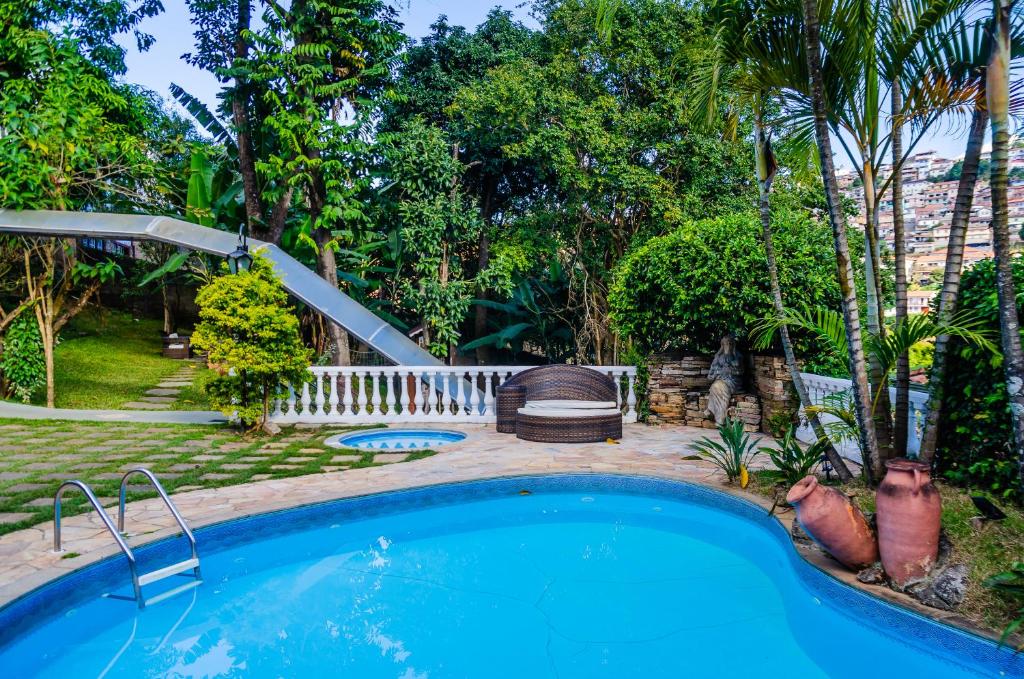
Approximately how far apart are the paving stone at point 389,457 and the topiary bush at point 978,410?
5.14 meters

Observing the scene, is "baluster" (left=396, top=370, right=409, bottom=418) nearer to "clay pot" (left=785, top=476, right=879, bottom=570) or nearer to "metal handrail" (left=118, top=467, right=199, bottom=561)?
"metal handrail" (left=118, top=467, right=199, bottom=561)

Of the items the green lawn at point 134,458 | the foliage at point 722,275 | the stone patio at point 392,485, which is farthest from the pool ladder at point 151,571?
the foliage at point 722,275

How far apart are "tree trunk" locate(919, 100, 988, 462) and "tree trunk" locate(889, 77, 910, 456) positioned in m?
0.28

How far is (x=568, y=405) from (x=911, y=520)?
5356 millimetres

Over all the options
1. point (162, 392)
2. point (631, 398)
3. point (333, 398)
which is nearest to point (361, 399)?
point (333, 398)

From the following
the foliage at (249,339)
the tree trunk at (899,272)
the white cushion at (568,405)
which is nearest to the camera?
the tree trunk at (899,272)

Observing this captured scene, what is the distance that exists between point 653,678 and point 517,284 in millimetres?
11955

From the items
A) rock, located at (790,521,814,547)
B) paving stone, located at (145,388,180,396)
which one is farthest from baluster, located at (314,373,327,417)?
rock, located at (790,521,814,547)

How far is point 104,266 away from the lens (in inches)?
508

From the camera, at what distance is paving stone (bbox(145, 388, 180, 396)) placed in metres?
13.5

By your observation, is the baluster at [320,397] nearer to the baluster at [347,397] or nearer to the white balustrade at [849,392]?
the baluster at [347,397]

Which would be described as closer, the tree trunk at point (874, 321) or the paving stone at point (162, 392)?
the tree trunk at point (874, 321)

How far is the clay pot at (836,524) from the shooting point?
3.77m

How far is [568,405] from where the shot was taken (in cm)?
870
